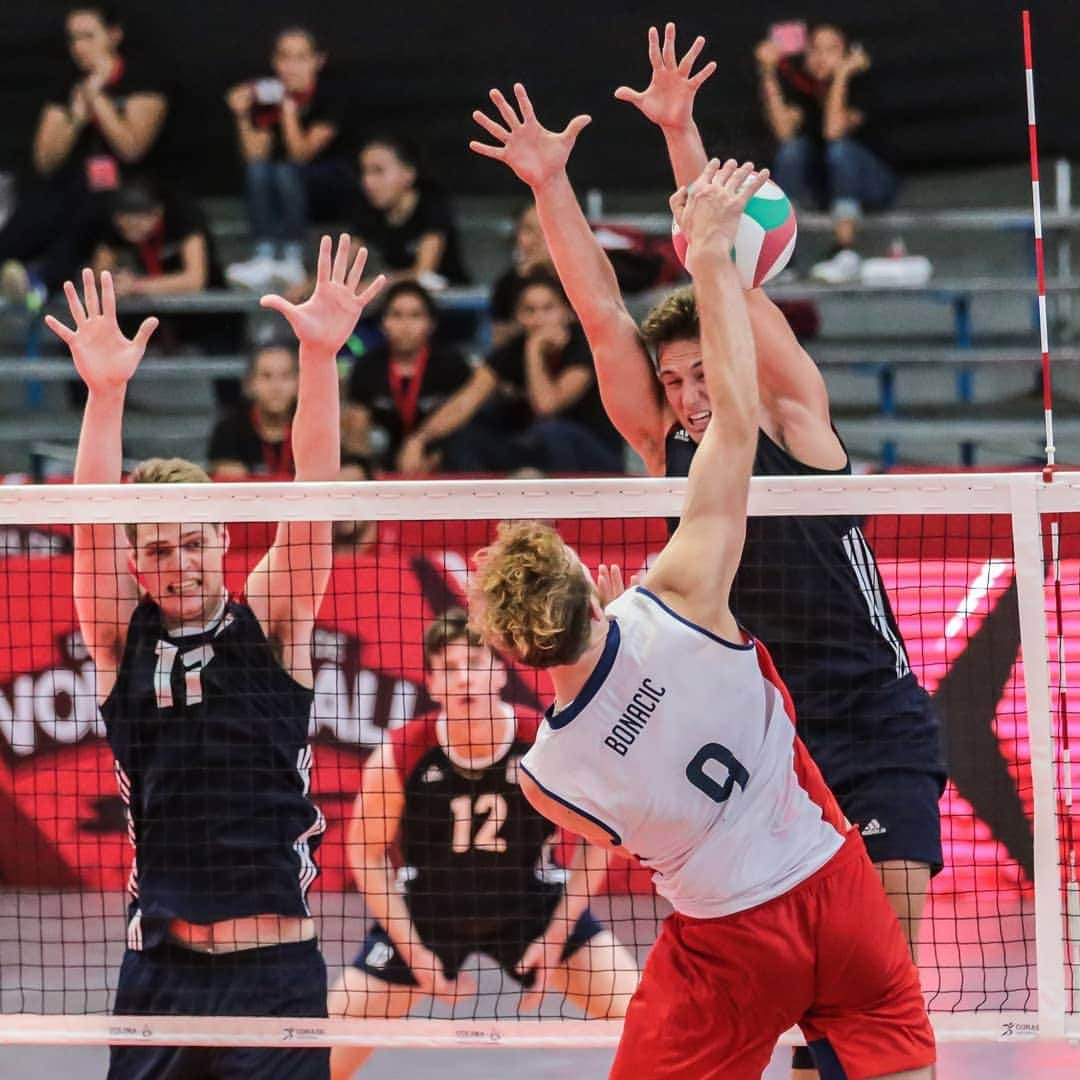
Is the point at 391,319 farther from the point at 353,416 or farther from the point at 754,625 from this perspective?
the point at 754,625

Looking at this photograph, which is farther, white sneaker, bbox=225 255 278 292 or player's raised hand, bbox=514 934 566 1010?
white sneaker, bbox=225 255 278 292

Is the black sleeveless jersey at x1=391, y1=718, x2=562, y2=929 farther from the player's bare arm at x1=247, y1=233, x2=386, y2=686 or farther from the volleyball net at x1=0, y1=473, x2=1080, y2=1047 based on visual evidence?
the player's bare arm at x1=247, y1=233, x2=386, y2=686

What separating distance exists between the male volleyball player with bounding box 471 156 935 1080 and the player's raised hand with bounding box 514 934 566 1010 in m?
1.47

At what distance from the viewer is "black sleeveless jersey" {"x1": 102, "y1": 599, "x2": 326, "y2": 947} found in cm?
469

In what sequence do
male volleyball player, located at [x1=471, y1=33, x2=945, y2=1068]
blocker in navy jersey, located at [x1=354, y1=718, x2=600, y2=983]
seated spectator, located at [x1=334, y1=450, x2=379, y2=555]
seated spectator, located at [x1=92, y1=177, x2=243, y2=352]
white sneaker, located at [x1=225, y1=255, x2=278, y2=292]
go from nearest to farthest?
male volleyball player, located at [x1=471, y1=33, x2=945, y2=1068] → blocker in navy jersey, located at [x1=354, y1=718, x2=600, y2=983] → seated spectator, located at [x1=334, y1=450, x2=379, y2=555] → seated spectator, located at [x1=92, y1=177, x2=243, y2=352] → white sneaker, located at [x1=225, y1=255, x2=278, y2=292]

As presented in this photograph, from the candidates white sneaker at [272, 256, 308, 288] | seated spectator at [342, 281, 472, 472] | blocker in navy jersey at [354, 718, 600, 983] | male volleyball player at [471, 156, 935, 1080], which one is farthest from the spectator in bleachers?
male volleyball player at [471, 156, 935, 1080]

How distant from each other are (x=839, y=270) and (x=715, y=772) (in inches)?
324

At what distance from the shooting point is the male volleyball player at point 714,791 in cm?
383

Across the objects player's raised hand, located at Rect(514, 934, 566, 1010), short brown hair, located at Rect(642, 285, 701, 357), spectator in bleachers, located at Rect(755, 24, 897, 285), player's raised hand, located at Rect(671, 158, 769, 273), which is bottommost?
player's raised hand, located at Rect(514, 934, 566, 1010)

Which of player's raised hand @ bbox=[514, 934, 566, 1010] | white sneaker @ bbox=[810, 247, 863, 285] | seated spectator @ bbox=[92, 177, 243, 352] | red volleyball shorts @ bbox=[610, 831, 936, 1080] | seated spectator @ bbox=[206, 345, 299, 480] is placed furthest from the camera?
seated spectator @ bbox=[92, 177, 243, 352]

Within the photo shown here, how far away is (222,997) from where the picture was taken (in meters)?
4.78

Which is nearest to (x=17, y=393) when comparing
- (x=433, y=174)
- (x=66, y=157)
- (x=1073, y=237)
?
(x=66, y=157)

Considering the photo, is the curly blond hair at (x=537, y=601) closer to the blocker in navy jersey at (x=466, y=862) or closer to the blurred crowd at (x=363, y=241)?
the blocker in navy jersey at (x=466, y=862)

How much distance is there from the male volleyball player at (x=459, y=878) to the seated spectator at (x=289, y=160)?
639 cm
